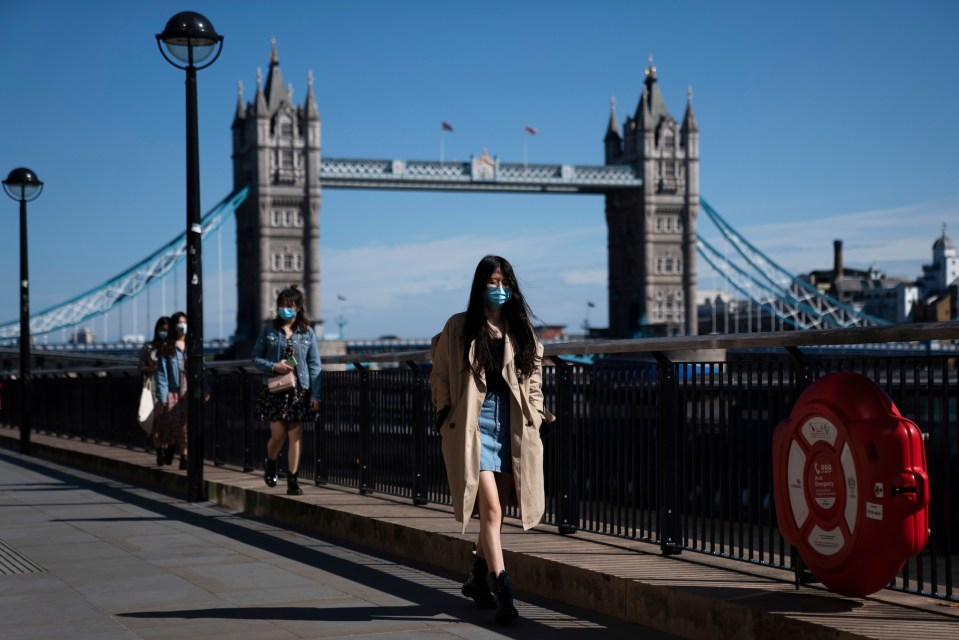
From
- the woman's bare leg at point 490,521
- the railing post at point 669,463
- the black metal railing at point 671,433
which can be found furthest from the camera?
the railing post at point 669,463

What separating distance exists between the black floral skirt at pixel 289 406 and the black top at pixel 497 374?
12.1ft

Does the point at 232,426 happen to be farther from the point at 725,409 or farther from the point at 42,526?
the point at 725,409

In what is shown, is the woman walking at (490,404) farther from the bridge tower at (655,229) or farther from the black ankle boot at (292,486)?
the bridge tower at (655,229)

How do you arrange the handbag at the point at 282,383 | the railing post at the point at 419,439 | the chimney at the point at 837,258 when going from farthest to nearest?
the chimney at the point at 837,258, the handbag at the point at 282,383, the railing post at the point at 419,439

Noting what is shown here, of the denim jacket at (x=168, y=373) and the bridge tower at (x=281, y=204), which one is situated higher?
the bridge tower at (x=281, y=204)

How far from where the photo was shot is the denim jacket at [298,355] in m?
8.68

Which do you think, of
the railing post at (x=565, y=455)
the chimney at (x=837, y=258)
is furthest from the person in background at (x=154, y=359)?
the chimney at (x=837, y=258)

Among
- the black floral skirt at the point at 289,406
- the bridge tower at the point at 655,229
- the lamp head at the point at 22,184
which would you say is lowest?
the black floral skirt at the point at 289,406

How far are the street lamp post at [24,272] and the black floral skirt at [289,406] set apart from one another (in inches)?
323

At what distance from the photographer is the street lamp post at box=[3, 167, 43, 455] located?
630 inches

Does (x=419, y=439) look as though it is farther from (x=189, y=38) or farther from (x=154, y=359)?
(x=154, y=359)

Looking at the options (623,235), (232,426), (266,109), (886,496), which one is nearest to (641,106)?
(623,235)

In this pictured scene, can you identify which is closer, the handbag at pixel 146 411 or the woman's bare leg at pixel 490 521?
the woman's bare leg at pixel 490 521

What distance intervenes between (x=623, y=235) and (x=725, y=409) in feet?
324
